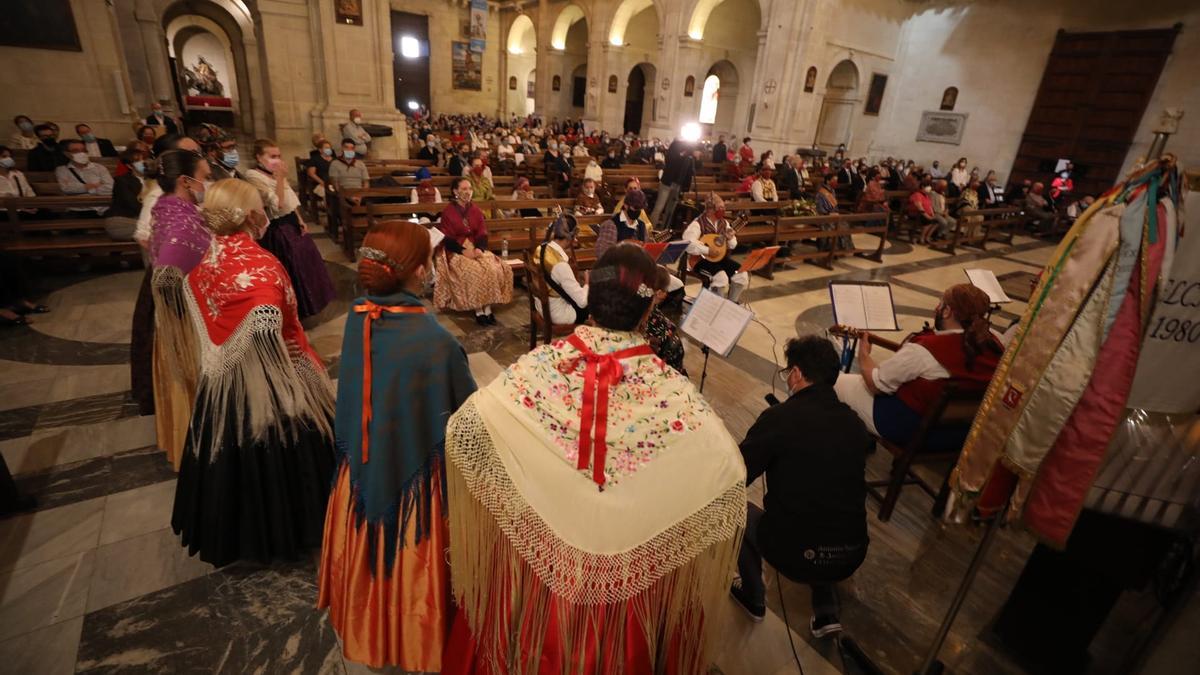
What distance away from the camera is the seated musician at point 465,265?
17.6ft

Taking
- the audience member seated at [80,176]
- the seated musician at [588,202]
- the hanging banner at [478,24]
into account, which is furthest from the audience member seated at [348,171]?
the hanging banner at [478,24]

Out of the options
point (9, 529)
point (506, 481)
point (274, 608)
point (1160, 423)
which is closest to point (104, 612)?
point (274, 608)

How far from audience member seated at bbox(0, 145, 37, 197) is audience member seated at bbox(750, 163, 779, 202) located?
9697 millimetres

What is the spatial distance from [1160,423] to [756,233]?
650 cm

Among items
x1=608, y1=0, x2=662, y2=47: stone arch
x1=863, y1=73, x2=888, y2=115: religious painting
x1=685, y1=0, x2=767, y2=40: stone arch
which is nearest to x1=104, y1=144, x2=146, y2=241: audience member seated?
x1=685, y1=0, x2=767, y2=40: stone arch

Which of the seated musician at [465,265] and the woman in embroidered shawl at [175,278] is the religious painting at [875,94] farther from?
the woman in embroidered shawl at [175,278]

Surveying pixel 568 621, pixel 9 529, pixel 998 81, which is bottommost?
pixel 9 529

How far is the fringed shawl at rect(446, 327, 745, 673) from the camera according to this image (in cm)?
129

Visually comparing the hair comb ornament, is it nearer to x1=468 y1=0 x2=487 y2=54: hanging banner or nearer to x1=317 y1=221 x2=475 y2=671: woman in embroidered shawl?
x1=317 y1=221 x2=475 y2=671: woman in embroidered shawl

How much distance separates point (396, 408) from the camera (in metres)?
1.66

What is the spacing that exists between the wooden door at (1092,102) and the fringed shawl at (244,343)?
18.6 metres

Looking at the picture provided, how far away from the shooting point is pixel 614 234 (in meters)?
5.19

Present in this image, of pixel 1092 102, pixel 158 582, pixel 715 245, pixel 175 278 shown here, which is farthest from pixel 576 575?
pixel 1092 102

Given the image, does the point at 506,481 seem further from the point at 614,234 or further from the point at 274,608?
the point at 614,234
